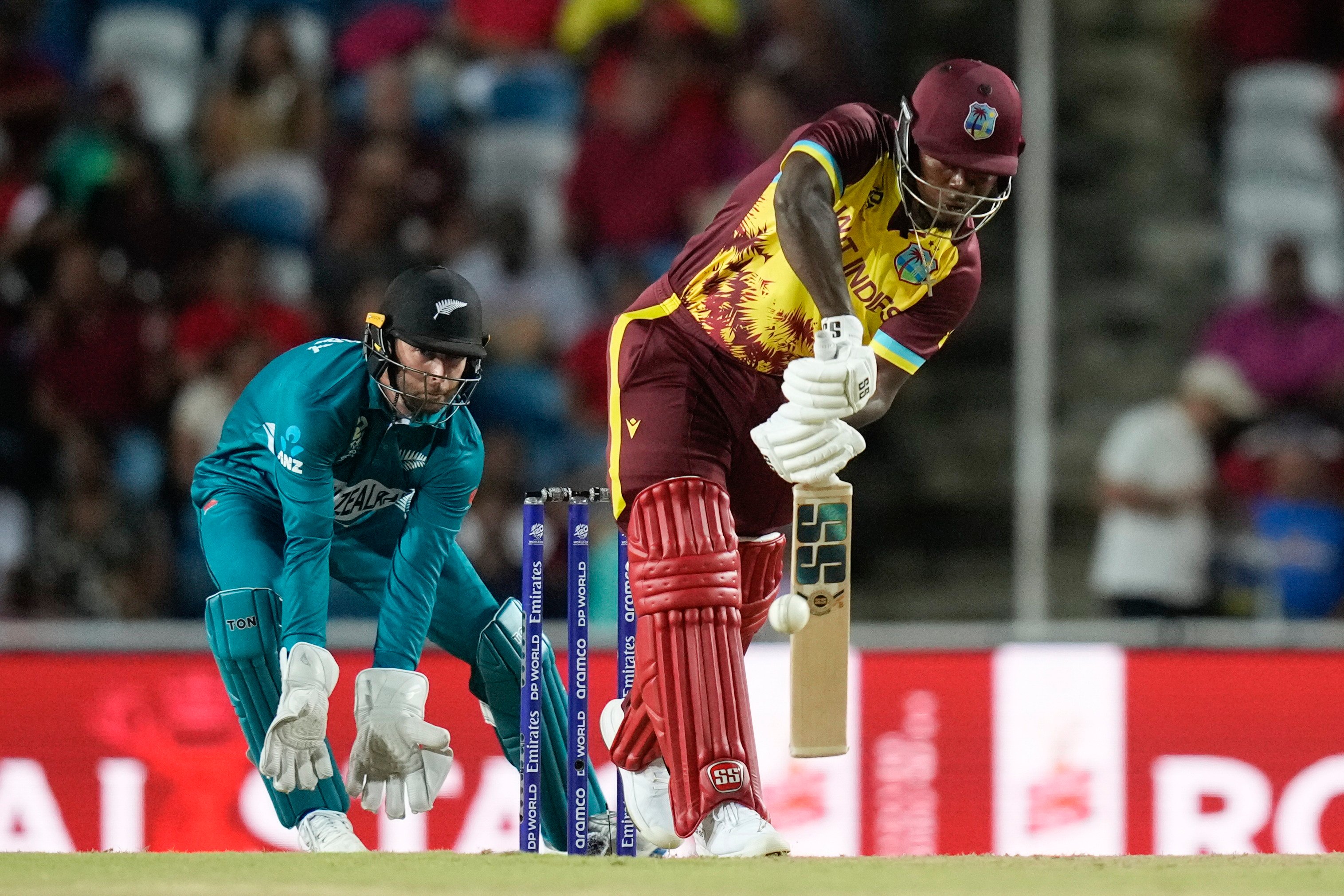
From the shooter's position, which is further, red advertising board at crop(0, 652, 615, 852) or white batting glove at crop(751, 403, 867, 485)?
red advertising board at crop(0, 652, 615, 852)

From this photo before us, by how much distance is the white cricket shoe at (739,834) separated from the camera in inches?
162

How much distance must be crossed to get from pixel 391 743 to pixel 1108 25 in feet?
19.5

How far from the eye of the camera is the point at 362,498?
5.15 meters

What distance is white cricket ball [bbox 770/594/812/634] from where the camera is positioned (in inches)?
162

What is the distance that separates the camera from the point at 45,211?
850 centimetres

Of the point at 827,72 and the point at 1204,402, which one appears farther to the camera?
the point at 827,72

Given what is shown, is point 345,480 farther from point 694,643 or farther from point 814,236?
point 814,236

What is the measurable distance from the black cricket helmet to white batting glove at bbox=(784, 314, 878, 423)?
108cm

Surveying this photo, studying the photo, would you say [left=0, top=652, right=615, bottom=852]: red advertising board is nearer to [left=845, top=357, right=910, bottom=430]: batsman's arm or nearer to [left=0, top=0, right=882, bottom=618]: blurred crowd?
[left=0, top=0, right=882, bottom=618]: blurred crowd

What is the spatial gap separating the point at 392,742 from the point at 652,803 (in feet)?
2.64

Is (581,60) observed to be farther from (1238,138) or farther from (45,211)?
(1238,138)

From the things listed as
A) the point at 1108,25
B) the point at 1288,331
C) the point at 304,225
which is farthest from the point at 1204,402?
the point at 304,225

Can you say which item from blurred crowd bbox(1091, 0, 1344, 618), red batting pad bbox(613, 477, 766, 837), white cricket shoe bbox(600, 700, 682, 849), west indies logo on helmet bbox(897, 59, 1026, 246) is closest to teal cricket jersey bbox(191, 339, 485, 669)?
white cricket shoe bbox(600, 700, 682, 849)

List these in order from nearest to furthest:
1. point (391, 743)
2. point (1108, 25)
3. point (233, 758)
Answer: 1. point (391, 743)
2. point (233, 758)
3. point (1108, 25)
